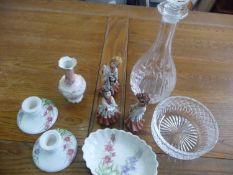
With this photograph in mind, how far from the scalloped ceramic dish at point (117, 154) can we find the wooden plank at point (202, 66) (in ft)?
0.13

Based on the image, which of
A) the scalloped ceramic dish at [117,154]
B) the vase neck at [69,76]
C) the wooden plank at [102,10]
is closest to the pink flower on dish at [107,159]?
the scalloped ceramic dish at [117,154]

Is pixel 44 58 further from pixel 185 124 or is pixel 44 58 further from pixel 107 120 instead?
pixel 185 124

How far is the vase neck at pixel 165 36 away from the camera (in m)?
0.67

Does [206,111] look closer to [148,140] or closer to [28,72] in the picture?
[148,140]

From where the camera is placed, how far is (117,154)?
0.67 metres

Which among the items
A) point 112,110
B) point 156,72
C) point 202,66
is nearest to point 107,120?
point 112,110

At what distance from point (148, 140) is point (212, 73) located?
0.35m

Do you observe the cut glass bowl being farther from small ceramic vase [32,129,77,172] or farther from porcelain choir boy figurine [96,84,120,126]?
small ceramic vase [32,129,77,172]

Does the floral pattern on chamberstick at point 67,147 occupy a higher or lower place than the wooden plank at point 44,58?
lower

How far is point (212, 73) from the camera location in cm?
87

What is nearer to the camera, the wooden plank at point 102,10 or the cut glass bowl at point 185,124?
the cut glass bowl at point 185,124

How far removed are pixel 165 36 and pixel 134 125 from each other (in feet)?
0.83

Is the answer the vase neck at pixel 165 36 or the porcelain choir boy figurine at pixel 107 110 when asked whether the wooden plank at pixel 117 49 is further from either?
the vase neck at pixel 165 36

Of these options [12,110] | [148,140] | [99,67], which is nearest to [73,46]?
[99,67]
